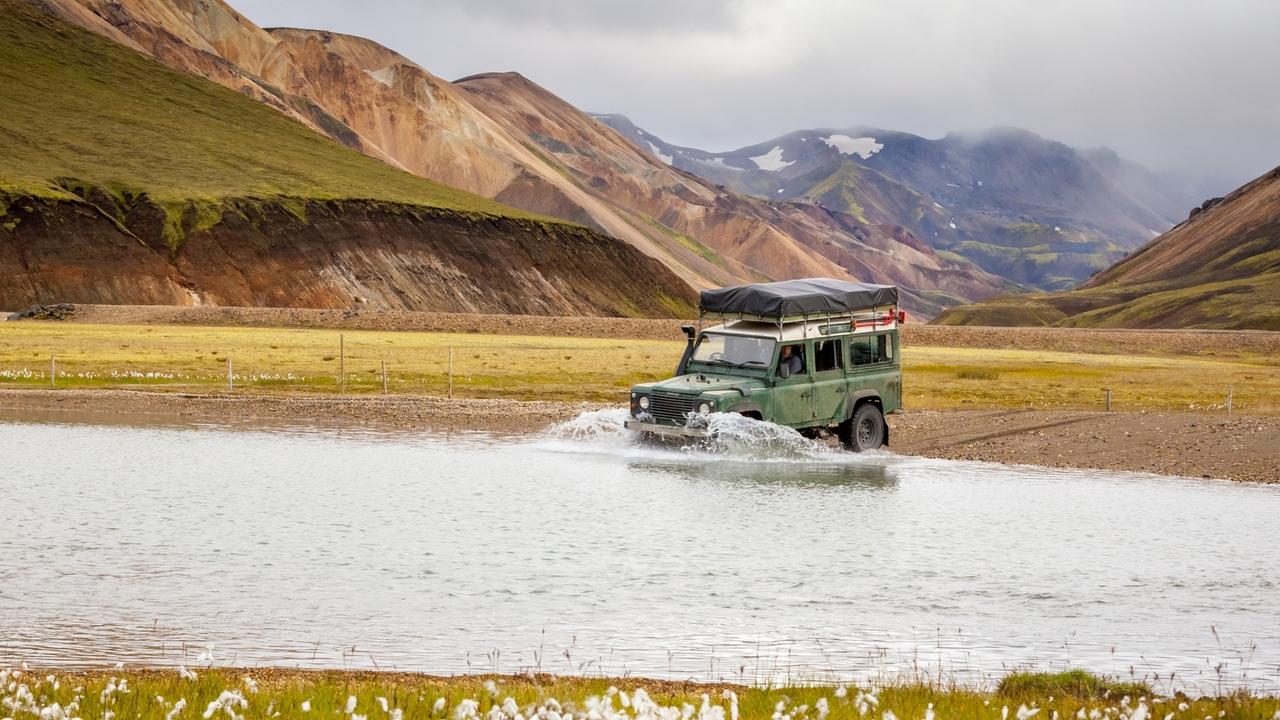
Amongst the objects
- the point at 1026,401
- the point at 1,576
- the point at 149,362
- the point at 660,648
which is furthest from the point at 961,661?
the point at 149,362

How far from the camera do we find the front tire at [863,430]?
2861 cm

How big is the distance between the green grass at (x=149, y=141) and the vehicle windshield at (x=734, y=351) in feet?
384

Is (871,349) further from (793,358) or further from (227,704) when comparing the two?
(227,704)

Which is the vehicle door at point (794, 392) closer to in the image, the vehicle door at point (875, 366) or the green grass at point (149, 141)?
the vehicle door at point (875, 366)

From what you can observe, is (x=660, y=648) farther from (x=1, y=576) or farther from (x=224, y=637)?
(x=1, y=576)

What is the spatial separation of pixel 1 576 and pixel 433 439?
55.7ft

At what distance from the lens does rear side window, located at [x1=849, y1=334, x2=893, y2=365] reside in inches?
1120

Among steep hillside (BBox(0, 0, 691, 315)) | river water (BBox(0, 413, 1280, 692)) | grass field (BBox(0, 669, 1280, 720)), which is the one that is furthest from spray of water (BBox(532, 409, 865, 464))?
steep hillside (BBox(0, 0, 691, 315))

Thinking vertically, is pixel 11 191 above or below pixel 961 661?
above

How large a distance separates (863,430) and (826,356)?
2.14m

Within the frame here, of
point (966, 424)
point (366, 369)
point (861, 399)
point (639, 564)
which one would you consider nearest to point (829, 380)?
point (861, 399)

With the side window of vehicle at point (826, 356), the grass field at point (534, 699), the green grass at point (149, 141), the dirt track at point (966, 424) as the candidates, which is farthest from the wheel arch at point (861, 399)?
the green grass at point (149, 141)

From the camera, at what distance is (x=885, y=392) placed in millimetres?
29219

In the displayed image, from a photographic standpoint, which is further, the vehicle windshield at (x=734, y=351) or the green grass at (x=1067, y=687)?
the vehicle windshield at (x=734, y=351)
